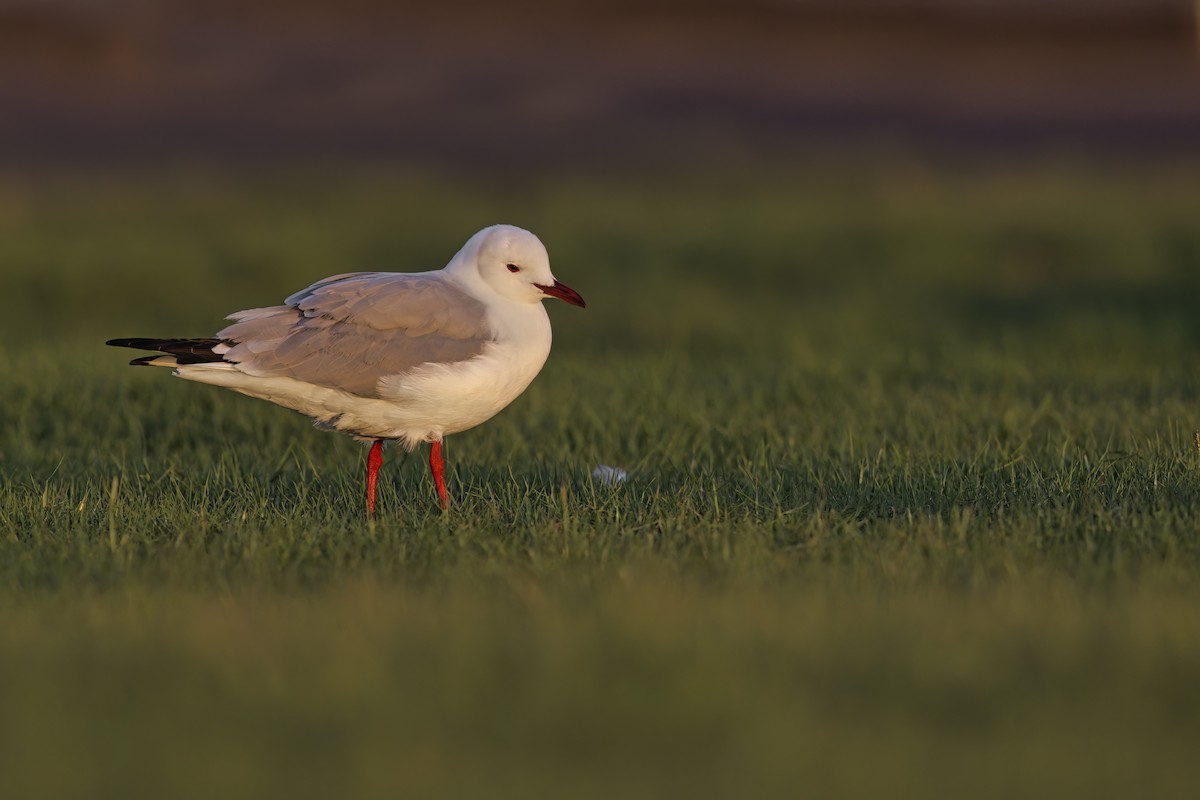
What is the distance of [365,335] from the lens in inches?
267

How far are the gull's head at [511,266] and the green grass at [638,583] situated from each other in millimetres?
957

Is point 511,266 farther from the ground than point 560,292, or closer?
farther from the ground

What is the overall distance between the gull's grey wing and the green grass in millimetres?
648

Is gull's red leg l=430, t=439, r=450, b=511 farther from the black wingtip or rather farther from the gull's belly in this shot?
the black wingtip

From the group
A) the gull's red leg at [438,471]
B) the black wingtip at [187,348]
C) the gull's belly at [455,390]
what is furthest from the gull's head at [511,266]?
the black wingtip at [187,348]

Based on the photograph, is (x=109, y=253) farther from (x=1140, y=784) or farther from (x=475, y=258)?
(x=1140, y=784)

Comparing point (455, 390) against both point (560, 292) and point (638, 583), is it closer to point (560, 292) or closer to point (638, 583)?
point (560, 292)

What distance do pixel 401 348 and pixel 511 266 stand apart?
71cm

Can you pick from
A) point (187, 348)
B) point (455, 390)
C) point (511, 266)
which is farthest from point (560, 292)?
point (187, 348)

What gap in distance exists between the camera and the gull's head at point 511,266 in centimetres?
695

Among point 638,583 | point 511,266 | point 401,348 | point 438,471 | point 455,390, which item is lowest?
point 638,583

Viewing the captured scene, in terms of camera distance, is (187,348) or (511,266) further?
(511,266)

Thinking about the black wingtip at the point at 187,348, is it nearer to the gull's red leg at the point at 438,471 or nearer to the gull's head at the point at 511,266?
the gull's red leg at the point at 438,471

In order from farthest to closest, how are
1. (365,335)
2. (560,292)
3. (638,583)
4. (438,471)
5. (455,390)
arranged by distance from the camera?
1. (560,292)
2. (438,471)
3. (365,335)
4. (455,390)
5. (638,583)
